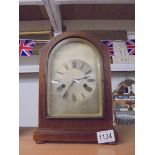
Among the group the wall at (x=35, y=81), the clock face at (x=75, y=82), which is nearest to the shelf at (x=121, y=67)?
the wall at (x=35, y=81)

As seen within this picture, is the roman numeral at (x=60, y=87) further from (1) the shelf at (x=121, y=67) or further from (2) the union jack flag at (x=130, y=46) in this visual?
(2) the union jack flag at (x=130, y=46)

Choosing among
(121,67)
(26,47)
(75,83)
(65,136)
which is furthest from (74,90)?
(26,47)

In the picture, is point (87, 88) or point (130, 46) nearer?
point (87, 88)

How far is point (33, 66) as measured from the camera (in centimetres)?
117

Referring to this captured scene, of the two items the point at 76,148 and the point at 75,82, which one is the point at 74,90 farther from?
the point at 76,148

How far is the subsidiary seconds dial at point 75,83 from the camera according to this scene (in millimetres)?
787

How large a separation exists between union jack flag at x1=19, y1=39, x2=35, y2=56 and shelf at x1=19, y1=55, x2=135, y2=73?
6cm

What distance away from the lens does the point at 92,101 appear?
784 millimetres

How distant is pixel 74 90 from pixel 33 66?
45 cm

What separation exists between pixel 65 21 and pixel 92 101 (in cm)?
58

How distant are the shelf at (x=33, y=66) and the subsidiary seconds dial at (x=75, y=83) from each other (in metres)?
0.33

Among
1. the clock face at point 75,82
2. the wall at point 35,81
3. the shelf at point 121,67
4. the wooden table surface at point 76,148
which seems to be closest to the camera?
the wooden table surface at point 76,148
